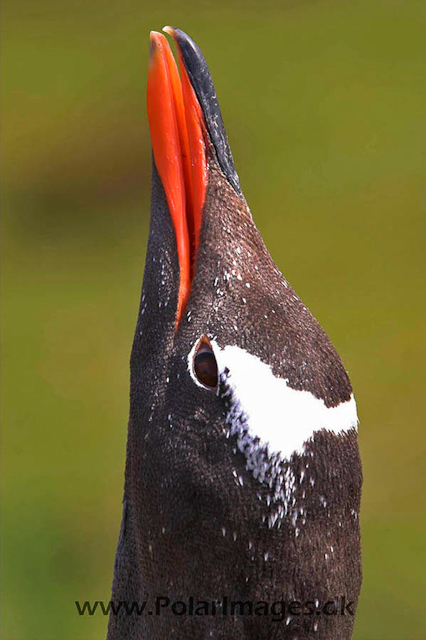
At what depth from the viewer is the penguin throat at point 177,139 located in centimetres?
119

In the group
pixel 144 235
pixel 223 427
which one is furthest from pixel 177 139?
pixel 144 235

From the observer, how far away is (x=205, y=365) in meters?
1.08

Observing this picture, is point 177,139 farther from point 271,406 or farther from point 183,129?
point 271,406

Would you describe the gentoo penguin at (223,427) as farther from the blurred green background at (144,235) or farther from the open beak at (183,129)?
the blurred green background at (144,235)

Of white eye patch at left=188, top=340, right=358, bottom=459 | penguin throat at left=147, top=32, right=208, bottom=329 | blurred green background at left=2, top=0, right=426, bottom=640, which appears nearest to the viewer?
white eye patch at left=188, top=340, right=358, bottom=459

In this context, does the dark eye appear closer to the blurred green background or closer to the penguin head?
the penguin head

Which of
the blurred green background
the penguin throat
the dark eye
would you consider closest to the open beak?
the penguin throat

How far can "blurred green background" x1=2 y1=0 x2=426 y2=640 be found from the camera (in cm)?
349

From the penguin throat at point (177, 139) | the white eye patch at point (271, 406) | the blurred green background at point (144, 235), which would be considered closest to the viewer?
the white eye patch at point (271, 406)

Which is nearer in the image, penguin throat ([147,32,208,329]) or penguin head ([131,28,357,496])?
penguin head ([131,28,357,496])

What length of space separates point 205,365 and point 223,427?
3.1 inches

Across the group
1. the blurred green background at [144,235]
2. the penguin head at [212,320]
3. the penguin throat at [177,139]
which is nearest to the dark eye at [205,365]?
the penguin head at [212,320]

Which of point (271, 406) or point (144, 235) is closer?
point (271, 406)

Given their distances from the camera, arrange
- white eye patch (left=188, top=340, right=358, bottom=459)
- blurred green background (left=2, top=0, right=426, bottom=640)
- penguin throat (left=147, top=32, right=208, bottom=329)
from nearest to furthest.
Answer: white eye patch (left=188, top=340, right=358, bottom=459)
penguin throat (left=147, top=32, right=208, bottom=329)
blurred green background (left=2, top=0, right=426, bottom=640)
